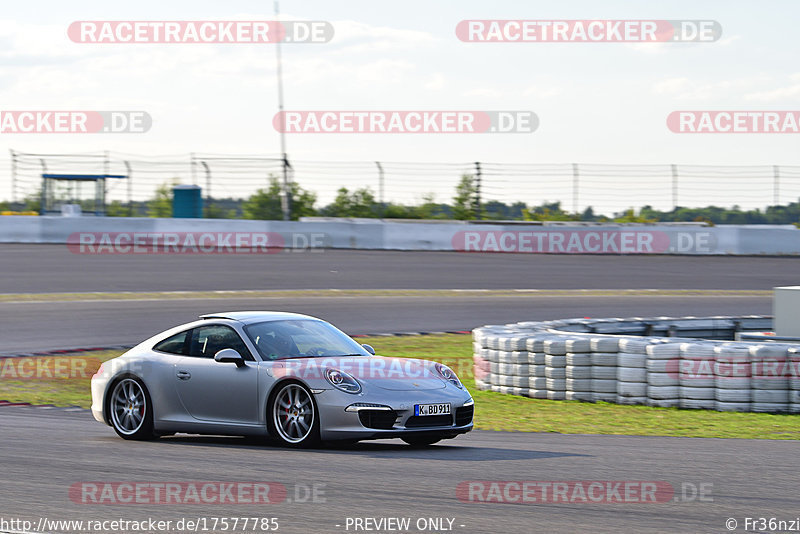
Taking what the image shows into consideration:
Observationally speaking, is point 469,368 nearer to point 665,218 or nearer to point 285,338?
point 285,338

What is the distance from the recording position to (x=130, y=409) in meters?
9.48

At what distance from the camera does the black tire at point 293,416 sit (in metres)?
8.39

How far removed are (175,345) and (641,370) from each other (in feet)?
15.5

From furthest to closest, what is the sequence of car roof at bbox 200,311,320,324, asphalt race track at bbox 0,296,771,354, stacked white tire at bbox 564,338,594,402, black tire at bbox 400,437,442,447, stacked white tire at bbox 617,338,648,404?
asphalt race track at bbox 0,296,771,354 < stacked white tire at bbox 564,338,594,402 < stacked white tire at bbox 617,338,648,404 < car roof at bbox 200,311,320,324 < black tire at bbox 400,437,442,447

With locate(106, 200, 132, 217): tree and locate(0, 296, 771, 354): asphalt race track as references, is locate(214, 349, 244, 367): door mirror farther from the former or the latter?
locate(106, 200, 132, 217): tree

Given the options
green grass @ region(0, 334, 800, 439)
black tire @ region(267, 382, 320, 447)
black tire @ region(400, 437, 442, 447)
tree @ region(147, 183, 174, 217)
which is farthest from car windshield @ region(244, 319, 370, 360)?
tree @ region(147, 183, 174, 217)

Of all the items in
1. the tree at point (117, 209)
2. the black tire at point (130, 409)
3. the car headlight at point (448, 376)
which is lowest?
the black tire at point (130, 409)

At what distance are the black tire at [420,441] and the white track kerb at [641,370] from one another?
10.5ft

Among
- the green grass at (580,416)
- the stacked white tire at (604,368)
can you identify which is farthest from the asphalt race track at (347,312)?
the stacked white tire at (604,368)

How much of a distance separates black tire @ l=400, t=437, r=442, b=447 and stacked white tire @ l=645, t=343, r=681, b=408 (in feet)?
10.5

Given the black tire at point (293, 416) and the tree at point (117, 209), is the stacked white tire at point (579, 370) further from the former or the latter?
the tree at point (117, 209)

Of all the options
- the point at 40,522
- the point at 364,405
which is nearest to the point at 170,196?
the point at 364,405

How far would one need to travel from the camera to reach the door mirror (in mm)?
8781

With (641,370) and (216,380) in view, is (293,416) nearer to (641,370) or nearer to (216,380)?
(216,380)
